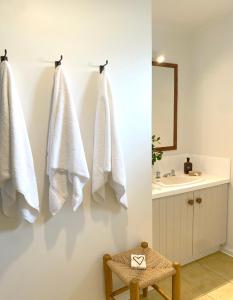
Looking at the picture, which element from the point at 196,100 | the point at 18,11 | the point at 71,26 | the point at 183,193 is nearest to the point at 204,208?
the point at 183,193

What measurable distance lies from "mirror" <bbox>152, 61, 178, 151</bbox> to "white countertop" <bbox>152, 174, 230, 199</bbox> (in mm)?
527

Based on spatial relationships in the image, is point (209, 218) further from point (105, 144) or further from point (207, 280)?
point (105, 144)

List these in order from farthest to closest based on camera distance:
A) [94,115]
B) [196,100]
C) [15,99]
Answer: [196,100] < [94,115] < [15,99]

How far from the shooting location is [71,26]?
146 cm

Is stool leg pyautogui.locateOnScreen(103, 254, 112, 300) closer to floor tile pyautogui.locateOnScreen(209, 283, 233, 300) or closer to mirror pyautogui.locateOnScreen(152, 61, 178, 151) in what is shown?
floor tile pyautogui.locateOnScreen(209, 283, 233, 300)

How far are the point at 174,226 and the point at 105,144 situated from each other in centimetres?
111

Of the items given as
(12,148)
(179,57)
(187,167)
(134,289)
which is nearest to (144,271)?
(134,289)

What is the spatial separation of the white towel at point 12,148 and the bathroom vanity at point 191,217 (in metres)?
1.08

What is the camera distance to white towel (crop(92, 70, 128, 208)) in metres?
1.51

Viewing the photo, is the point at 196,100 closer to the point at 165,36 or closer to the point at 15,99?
the point at 165,36

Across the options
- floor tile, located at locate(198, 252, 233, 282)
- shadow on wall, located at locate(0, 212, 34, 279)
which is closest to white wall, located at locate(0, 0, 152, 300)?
shadow on wall, located at locate(0, 212, 34, 279)

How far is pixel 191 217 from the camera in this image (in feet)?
7.45

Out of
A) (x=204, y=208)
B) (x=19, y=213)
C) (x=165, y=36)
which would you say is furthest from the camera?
(x=165, y=36)

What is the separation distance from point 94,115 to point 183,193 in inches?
44.5
